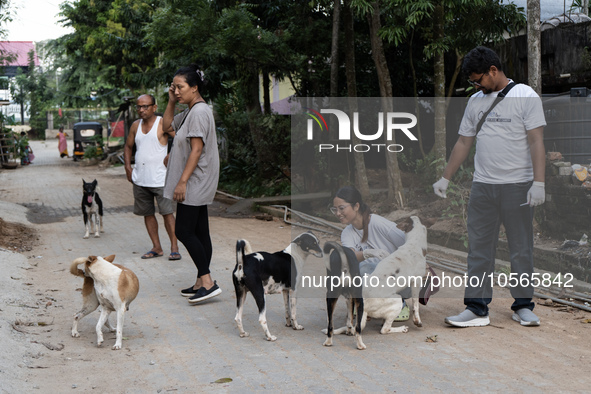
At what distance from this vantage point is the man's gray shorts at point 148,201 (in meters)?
7.84

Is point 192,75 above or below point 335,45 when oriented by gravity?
below

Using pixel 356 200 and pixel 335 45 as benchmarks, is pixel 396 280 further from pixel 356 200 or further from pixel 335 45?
pixel 335 45

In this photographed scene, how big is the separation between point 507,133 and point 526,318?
1527 mm

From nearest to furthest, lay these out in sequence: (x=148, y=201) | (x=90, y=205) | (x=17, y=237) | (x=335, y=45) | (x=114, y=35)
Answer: (x=148, y=201)
(x=17, y=237)
(x=90, y=205)
(x=335, y=45)
(x=114, y=35)

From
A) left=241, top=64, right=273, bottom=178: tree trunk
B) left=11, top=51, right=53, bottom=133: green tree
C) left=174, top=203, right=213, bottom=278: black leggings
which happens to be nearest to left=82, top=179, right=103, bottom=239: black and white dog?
left=174, top=203, right=213, bottom=278: black leggings

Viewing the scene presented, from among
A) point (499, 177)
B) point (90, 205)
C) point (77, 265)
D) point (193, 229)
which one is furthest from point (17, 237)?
point (499, 177)

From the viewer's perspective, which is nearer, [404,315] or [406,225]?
[406,225]

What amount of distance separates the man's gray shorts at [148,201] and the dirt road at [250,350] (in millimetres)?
848

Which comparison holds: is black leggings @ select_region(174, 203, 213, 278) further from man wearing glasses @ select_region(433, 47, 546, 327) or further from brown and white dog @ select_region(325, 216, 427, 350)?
man wearing glasses @ select_region(433, 47, 546, 327)

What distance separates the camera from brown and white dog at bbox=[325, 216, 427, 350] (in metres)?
4.89

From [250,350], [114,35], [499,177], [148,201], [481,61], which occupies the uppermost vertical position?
[114,35]

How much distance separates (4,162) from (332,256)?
28.0 metres

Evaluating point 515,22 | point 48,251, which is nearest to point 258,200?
point 48,251

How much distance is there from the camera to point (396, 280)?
501 cm
